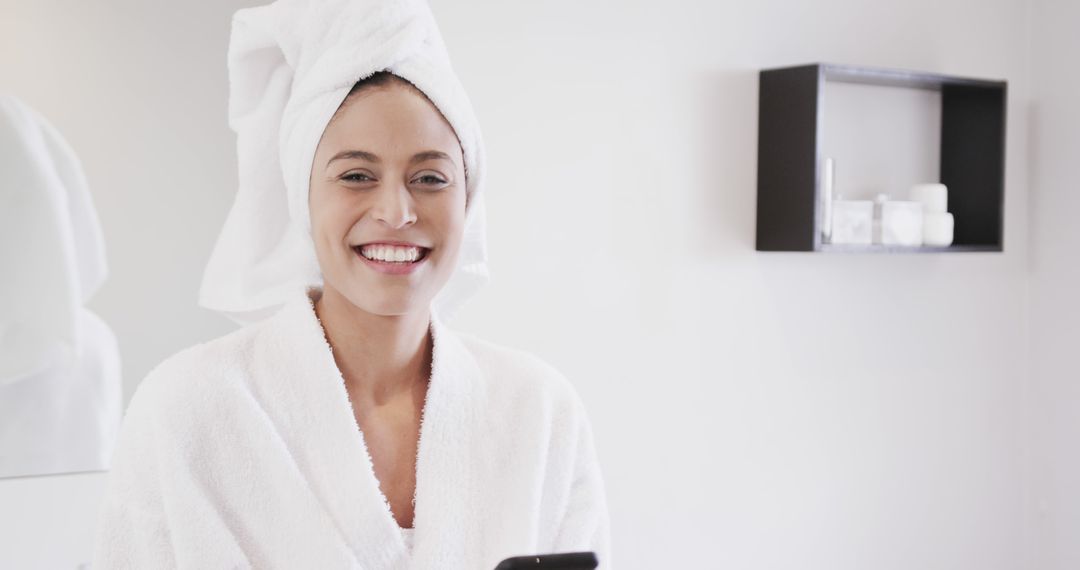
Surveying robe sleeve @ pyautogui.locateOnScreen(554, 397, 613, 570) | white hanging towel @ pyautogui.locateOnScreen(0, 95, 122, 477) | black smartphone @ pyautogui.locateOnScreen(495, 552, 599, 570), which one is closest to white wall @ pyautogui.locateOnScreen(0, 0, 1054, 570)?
white hanging towel @ pyautogui.locateOnScreen(0, 95, 122, 477)

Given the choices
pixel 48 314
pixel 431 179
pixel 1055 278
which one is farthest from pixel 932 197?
pixel 48 314

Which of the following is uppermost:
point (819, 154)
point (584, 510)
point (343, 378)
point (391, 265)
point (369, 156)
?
point (819, 154)

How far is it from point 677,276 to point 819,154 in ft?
1.25

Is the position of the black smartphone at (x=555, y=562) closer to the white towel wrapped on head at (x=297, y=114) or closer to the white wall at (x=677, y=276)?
the white towel wrapped on head at (x=297, y=114)

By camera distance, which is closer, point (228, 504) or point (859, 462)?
point (228, 504)

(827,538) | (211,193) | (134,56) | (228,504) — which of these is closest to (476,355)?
(228,504)

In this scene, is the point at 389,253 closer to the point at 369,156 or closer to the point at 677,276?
the point at 369,156

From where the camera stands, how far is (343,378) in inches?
47.3

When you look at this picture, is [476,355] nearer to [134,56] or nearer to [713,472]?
[134,56]

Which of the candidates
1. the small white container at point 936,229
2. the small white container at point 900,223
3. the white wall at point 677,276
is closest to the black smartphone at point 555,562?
the white wall at point 677,276

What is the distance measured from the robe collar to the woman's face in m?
0.09

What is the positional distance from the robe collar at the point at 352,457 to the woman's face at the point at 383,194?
0.09 meters

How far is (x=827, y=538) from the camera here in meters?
2.63

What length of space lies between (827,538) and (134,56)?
1831mm
